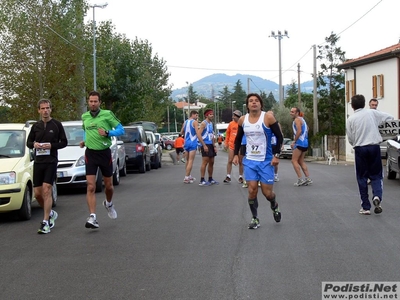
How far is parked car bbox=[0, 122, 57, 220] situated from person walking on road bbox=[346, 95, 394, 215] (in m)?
5.26

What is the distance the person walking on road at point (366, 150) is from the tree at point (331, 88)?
166 feet

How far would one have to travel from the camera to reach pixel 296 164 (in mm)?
15500

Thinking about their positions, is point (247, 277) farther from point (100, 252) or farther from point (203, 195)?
point (203, 195)

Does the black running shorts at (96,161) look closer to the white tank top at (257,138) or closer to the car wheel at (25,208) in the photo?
the car wheel at (25,208)

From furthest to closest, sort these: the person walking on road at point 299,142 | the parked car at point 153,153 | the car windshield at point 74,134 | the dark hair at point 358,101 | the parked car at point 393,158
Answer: the parked car at point 153,153
the car windshield at point 74,134
the parked car at point 393,158
the person walking on road at point 299,142
the dark hair at point 358,101

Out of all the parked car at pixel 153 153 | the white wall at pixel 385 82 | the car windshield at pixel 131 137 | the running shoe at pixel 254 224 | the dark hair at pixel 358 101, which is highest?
the white wall at pixel 385 82

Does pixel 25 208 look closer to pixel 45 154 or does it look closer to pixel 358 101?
pixel 45 154

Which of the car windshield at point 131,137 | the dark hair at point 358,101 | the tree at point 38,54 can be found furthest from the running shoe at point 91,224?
the tree at point 38,54

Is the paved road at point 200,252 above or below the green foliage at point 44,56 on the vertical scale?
below

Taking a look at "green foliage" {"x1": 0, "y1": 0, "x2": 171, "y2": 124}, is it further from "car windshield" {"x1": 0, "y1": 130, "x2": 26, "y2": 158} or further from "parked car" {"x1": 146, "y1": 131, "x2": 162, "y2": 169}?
"car windshield" {"x1": 0, "y1": 130, "x2": 26, "y2": 158}

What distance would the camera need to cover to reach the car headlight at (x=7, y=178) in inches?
411

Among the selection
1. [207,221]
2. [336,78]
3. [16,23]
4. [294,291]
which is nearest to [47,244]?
[207,221]

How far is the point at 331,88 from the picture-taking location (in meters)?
61.0

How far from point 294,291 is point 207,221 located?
4.23 meters
